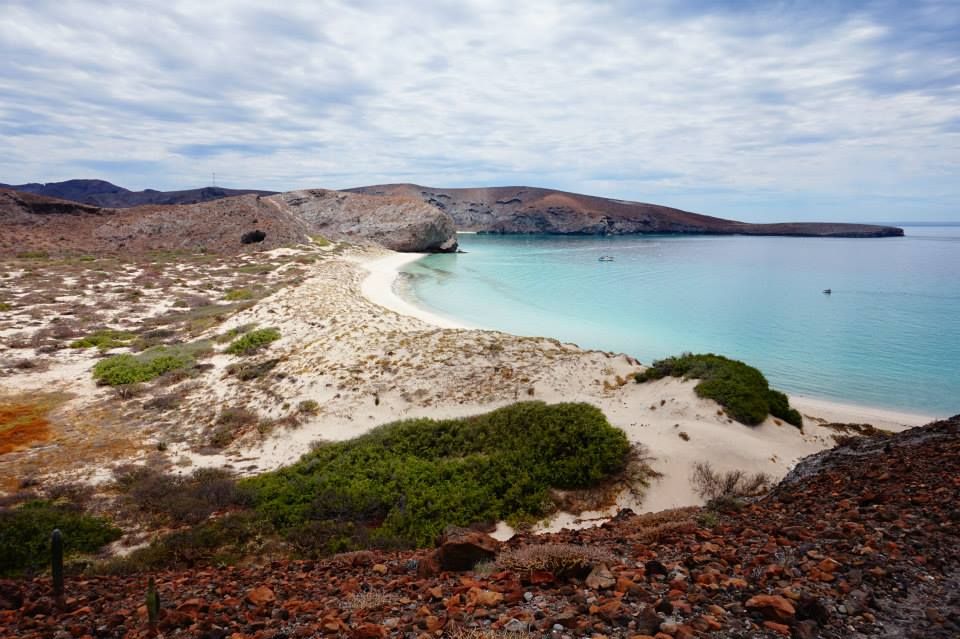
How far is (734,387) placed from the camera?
13.7m

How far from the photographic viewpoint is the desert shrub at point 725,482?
10289 millimetres

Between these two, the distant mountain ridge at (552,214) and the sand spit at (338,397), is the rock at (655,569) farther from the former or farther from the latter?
the distant mountain ridge at (552,214)

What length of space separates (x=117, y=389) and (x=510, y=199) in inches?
6810

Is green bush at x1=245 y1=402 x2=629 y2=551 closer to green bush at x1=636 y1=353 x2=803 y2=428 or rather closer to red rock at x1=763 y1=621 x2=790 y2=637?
green bush at x1=636 y1=353 x2=803 y2=428

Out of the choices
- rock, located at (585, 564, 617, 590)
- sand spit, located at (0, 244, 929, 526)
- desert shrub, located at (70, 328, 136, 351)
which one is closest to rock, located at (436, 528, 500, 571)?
rock, located at (585, 564, 617, 590)

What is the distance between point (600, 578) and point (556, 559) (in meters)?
0.59

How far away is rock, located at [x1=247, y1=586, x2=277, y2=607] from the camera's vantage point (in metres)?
5.14

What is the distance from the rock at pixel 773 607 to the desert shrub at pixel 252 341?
64.8 ft

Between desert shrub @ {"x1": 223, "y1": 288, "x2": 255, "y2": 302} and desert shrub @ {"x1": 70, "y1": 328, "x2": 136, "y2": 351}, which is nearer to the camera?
desert shrub @ {"x1": 70, "y1": 328, "x2": 136, "y2": 351}

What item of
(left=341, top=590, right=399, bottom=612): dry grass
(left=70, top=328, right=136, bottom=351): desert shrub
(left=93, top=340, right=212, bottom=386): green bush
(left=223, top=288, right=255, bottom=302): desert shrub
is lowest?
(left=93, top=340, right=212, bottom=386): green bush

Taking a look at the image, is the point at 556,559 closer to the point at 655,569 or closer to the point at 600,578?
the point at 600,578

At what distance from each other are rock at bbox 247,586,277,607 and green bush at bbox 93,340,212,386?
50.7ft

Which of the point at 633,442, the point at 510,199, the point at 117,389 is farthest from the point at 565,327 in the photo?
the point at 510,199

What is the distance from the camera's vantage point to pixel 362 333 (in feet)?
67.6
